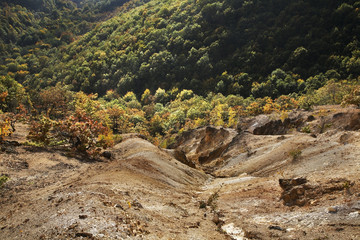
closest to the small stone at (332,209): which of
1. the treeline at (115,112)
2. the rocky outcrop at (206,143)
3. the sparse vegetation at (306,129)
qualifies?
the treeline at (115,112)

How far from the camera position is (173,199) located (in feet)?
50.4

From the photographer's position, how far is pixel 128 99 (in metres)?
117

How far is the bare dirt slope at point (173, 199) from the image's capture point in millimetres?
8828

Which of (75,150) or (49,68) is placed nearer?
(75,150)

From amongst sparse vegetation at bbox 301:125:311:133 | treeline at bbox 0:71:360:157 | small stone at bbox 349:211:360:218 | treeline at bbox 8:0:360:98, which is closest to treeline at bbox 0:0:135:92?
treeline at bbox 8:0:360:98

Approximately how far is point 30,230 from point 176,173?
15.6 metres

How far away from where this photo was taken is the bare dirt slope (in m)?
8.83

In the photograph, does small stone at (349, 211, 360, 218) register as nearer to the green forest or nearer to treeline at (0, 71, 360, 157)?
treeline at (0, 71, 360, 157)

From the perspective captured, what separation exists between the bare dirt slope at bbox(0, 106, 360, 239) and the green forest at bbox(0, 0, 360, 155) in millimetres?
33371

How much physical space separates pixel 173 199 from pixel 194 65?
107230 mm

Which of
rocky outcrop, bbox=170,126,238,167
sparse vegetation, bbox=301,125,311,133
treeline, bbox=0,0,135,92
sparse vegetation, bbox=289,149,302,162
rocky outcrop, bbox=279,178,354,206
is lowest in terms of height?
rocky outcrop, bbox=170,126,238,167

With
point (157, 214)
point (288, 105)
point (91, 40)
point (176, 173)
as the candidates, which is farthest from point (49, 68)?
point (157, 214)

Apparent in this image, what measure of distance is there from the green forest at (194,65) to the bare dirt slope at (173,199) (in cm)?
3337

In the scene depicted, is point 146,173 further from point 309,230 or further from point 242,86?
point 242,86
